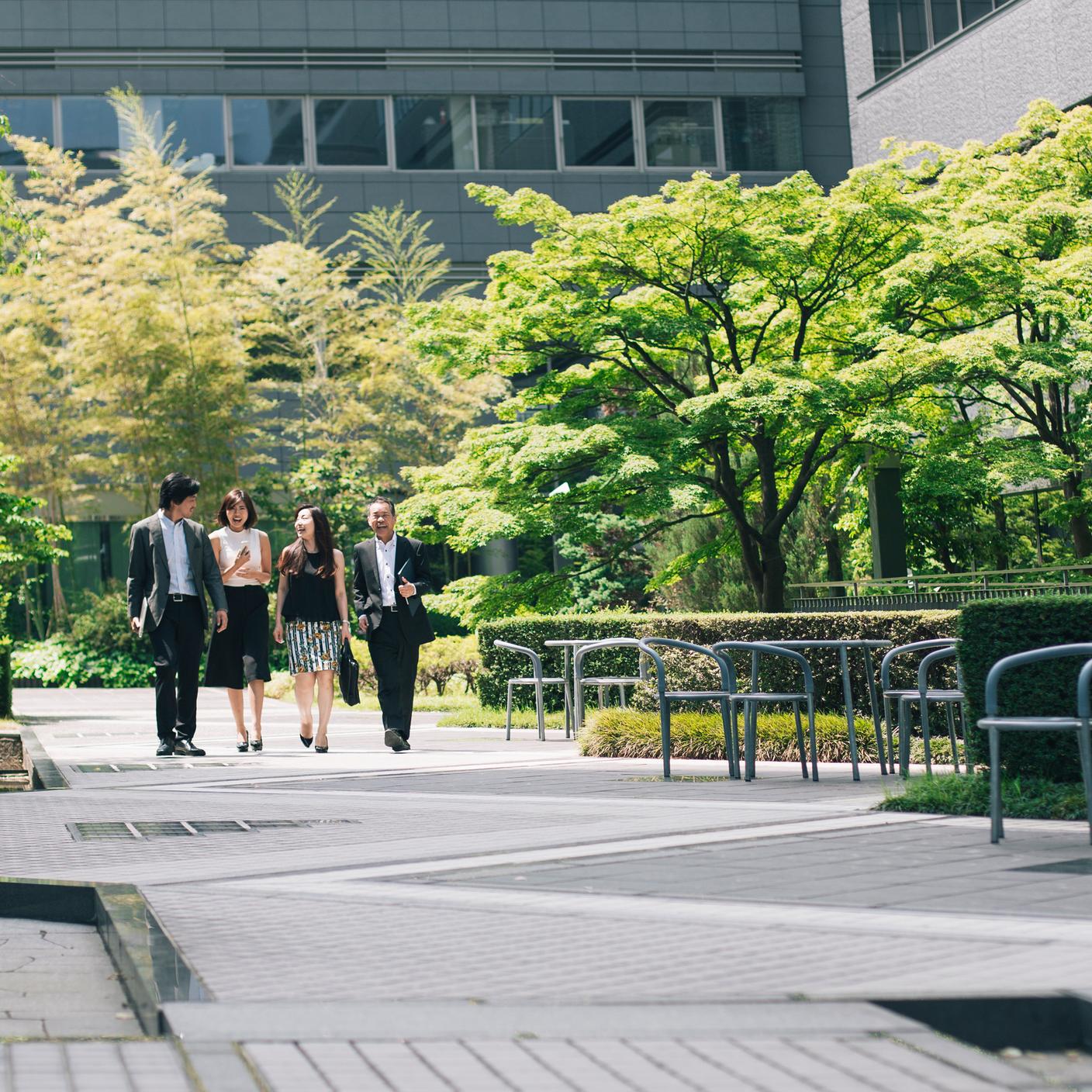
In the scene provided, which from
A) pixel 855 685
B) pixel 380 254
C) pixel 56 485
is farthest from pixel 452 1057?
pixel 380 254

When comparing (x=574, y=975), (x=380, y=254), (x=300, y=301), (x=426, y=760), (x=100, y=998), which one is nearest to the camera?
(x=574, y=975)

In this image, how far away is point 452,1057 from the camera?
301 centimetres

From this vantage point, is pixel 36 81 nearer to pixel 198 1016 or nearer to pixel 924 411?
pixel 924 411

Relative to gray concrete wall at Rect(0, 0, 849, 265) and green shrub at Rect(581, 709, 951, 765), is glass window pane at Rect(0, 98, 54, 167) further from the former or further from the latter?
green shrub at Rect(581, 709, 951, 765)

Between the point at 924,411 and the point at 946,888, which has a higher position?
the point at 924,411

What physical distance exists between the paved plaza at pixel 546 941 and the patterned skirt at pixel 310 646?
11.5ft

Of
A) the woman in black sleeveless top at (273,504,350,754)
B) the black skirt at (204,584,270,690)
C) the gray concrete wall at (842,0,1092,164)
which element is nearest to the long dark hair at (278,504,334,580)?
the woman in black sleeveless top at (273,504,350,754)

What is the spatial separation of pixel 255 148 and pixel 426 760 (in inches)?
1100

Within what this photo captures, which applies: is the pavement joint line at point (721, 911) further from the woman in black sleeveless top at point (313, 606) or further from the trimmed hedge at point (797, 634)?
the woman in black sleeveless top at point (313, 606)

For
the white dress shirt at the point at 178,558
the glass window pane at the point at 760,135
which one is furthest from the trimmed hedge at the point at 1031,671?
the glass window pane at the point at 760,135

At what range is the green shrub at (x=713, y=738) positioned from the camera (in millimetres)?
9750

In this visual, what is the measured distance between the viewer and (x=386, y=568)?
11469 mm

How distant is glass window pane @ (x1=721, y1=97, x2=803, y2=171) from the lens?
3788 centimetres

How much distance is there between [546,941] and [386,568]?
7.51 metres
